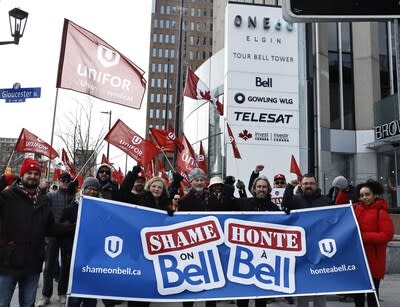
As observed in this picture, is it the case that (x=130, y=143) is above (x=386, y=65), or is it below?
below

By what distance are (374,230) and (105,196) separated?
12.8ft

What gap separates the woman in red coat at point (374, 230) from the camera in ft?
15.8

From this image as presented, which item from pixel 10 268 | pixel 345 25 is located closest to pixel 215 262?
A: pixel 10 268

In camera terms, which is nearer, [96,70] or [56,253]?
[56,253]

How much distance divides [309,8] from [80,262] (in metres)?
3.30

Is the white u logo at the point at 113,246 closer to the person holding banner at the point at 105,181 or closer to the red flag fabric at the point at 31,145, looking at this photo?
the person holding banner at the point at 105,181

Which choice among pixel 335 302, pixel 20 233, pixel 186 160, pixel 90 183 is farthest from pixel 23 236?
pixel 186 160

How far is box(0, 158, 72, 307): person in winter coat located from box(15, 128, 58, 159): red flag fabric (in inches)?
439

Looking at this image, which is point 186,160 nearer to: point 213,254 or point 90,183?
point 90,183

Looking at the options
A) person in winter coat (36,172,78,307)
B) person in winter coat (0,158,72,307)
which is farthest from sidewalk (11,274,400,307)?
person in winter coat (0,158,72,307)

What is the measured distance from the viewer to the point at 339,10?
1.99 metres

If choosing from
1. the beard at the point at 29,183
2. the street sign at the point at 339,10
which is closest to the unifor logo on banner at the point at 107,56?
the beard at the point at 29,183

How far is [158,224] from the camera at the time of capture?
456 centimetres

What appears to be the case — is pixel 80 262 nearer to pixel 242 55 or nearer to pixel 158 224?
pixel 158 224
